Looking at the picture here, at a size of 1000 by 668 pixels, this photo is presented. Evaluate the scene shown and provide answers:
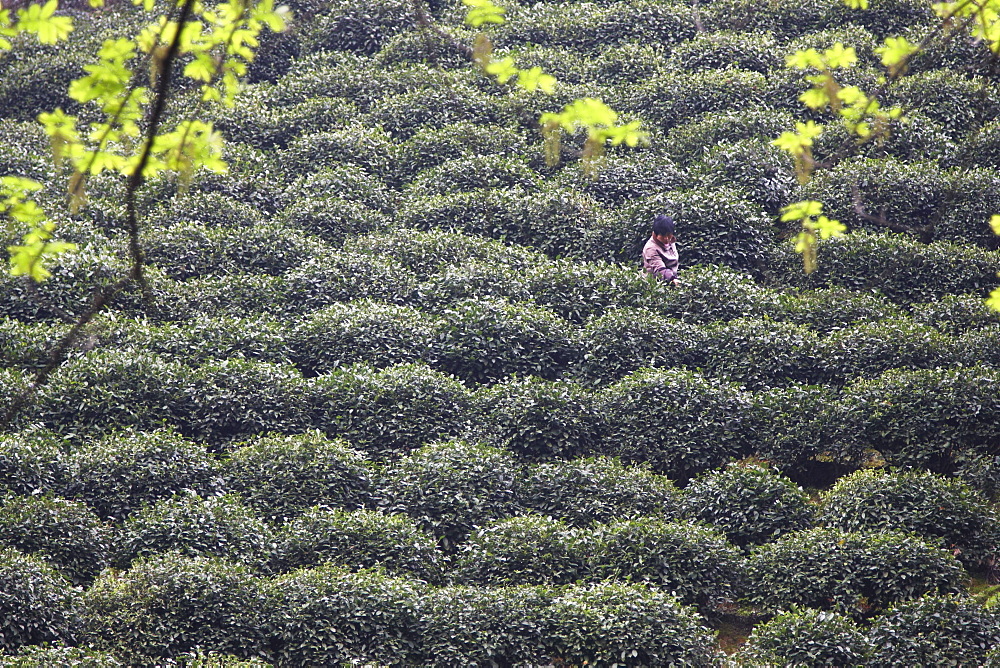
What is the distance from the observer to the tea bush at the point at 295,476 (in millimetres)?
10031

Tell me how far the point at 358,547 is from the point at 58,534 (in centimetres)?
265

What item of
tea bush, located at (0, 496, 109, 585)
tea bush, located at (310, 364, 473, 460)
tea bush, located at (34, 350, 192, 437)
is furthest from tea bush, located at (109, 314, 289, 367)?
tea bush, located at (0, 496, 109, 585)

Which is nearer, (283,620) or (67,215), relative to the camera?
(283,620)

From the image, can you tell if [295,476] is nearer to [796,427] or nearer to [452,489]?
[452,489]

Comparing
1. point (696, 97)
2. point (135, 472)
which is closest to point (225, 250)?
point (135, 472)

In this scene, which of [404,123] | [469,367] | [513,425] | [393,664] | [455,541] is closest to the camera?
[393,664]

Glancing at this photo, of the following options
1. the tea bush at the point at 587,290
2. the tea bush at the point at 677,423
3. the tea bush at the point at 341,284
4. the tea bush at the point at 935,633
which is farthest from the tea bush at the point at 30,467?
the tea bush at the point at 935,633

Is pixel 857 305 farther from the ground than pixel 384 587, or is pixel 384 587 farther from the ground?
pixel 857 305

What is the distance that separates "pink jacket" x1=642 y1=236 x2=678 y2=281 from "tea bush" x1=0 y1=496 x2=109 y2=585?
7.71 metres

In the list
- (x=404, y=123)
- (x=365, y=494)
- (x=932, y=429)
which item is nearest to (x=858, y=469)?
(x=932, y=429)

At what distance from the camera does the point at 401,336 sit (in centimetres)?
1257

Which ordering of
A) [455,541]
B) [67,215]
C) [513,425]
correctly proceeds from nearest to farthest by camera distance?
1. [455,541]
2. [513,425]
3. [67,215]

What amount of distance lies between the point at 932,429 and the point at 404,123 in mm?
11093

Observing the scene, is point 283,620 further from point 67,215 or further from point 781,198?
point 781,198
